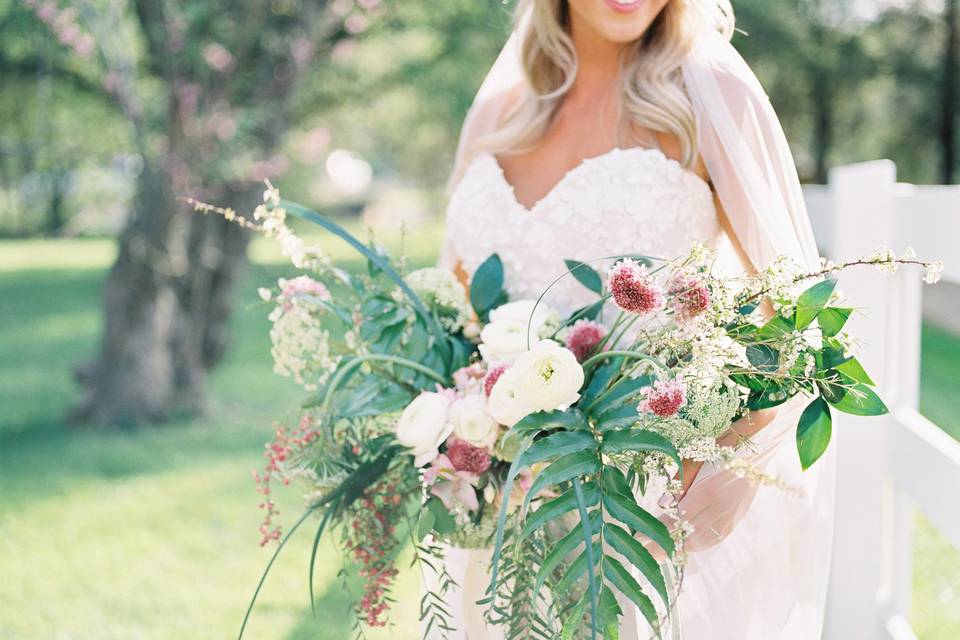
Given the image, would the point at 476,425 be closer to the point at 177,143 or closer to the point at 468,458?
the point at 468,458

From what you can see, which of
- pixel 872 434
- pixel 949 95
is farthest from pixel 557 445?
pixel 949 95

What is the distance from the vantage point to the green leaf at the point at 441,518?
1.88m

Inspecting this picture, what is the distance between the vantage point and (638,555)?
1.65 metres

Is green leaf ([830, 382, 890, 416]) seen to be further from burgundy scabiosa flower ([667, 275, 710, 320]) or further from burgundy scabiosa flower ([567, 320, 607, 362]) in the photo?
burgundy scabiosa flower ([567, 320, 607, 362])

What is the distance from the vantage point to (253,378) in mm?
10641

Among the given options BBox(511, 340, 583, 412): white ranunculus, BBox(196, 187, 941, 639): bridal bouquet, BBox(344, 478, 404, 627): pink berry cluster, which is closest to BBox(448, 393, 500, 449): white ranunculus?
BBox(196, 187, 941, 639): bridal bouquet

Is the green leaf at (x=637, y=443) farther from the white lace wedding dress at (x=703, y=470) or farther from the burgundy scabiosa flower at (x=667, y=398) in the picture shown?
the white lace wedding dress at (x=703, y=470)

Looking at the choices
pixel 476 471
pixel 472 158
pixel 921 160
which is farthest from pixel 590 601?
pixel 921 160

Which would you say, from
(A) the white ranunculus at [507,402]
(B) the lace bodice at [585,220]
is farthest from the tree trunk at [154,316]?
(A) the white ranunculus at [507,402]

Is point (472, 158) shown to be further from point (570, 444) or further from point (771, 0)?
point (771, 0)

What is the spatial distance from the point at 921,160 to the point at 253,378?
12.8 meters

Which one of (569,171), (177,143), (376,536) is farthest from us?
(177,143)

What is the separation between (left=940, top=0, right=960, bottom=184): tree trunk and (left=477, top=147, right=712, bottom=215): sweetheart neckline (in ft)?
45.8

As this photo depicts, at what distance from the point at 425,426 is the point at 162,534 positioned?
14.0ft
